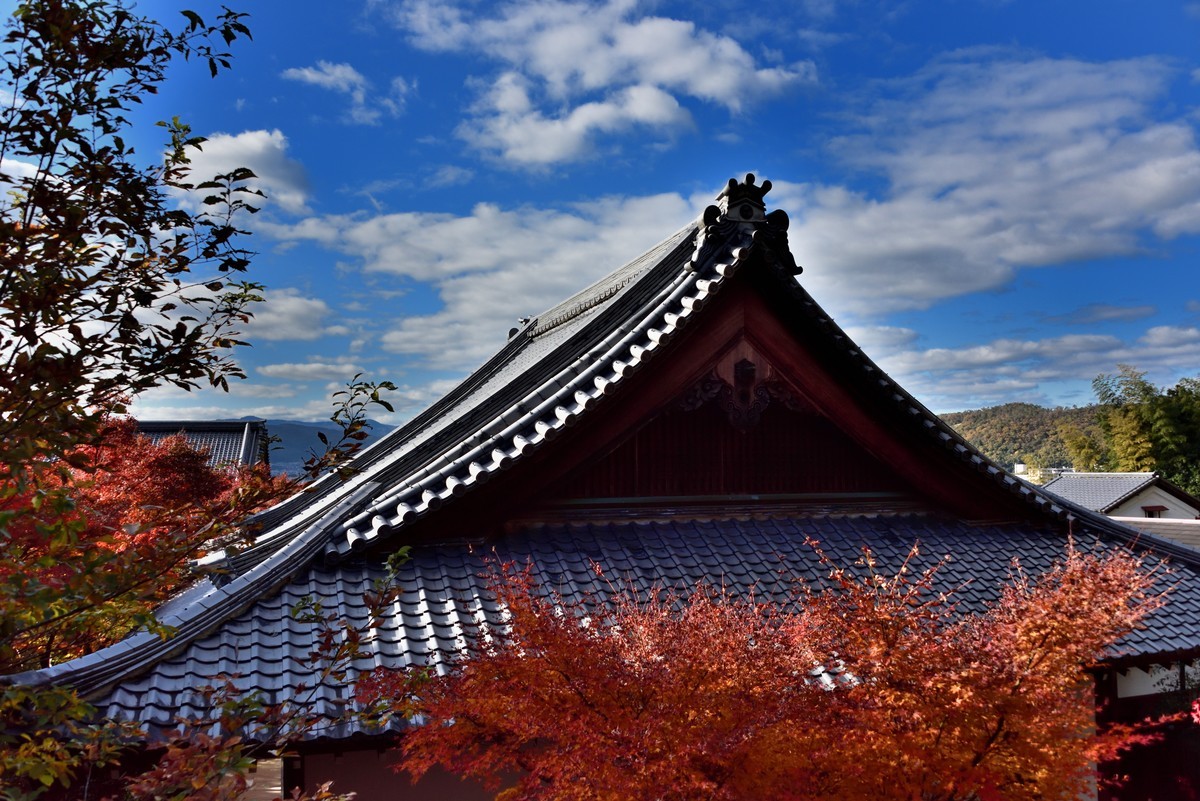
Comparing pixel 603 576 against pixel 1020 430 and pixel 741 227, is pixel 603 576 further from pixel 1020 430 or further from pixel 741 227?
pixel 1020 430

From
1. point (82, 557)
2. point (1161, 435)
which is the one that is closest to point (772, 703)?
point (82, 557)

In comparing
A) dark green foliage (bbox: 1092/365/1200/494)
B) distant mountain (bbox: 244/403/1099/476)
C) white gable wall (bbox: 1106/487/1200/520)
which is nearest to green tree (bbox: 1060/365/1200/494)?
dark green foliage (bbox: 1092/365/1200/494)

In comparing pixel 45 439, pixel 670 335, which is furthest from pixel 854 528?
pixel 45 439

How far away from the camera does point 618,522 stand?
738cm

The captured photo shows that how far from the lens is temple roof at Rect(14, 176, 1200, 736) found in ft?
17.5

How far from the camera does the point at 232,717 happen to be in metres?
3.26

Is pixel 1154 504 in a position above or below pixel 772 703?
above

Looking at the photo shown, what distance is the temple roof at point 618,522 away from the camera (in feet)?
17.5

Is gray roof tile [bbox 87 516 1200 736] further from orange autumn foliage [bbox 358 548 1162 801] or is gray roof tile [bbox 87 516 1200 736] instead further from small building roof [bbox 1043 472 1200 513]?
small building roof [bbox 1043 472 1200 513]

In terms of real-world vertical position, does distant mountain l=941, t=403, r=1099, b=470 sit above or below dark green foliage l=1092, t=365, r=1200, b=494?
above

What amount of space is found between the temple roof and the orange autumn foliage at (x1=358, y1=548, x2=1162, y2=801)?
44.5 inches

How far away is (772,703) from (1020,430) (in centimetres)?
15807

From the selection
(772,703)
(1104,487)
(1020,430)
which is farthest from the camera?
(1020,430)

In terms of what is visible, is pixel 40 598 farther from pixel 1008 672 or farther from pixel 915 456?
pixel 915 456
